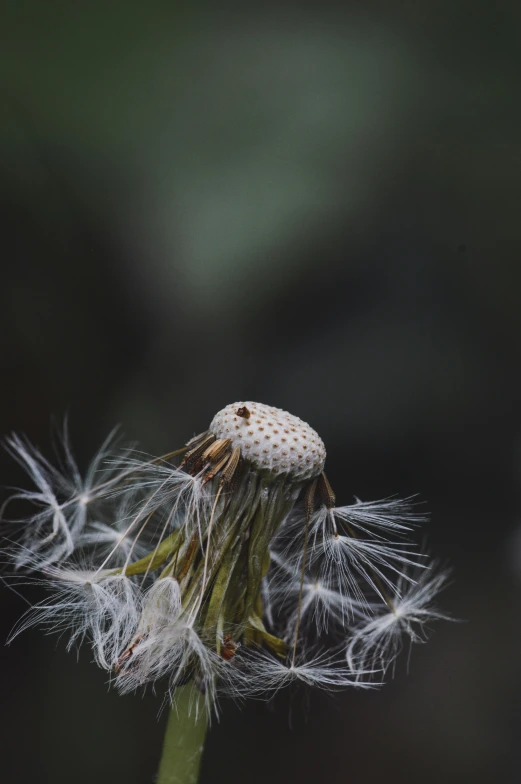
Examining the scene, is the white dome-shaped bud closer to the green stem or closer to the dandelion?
the dandelion

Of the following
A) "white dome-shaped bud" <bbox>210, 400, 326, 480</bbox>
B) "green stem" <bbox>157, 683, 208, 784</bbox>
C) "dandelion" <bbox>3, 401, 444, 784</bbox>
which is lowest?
"green stem" <bbox>157, 683, 208, 784</bbox>

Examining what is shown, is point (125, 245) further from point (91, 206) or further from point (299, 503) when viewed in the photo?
point (299, 503)

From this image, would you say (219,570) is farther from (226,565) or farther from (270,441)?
(270,441)

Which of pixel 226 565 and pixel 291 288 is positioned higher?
pixel 291 288

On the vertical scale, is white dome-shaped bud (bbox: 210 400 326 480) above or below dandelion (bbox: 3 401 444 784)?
above

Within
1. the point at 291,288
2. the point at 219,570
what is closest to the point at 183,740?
the point at 219,570

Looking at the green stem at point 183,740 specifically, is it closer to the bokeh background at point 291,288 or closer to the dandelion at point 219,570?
the dandelion at point 219,570

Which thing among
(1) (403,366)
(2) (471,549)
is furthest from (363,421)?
(2) (471,549)

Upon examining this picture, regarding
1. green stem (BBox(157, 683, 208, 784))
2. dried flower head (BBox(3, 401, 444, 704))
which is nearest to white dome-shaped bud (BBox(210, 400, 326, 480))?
dried flower head (BBox(3, 401, 444, 704))
